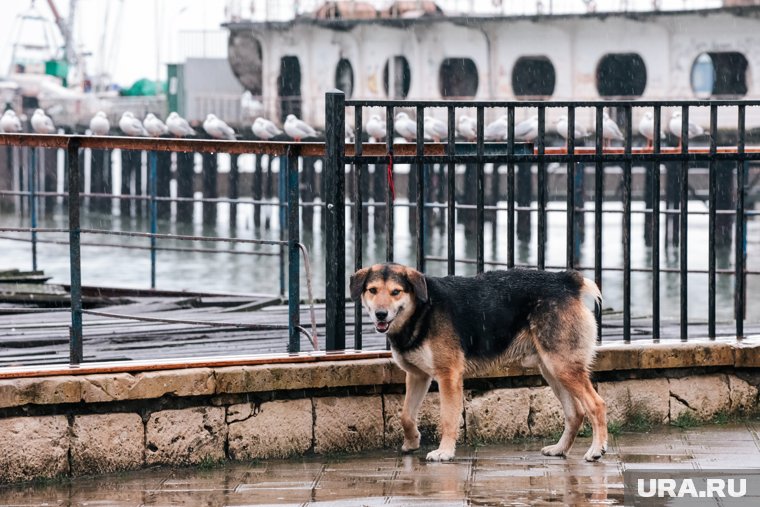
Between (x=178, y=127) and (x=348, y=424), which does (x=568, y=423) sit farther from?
(x=178, y=127)

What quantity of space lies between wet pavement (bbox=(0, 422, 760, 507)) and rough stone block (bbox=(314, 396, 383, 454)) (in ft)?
0.30

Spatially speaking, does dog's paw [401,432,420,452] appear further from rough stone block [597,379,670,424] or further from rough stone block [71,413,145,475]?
rough stone block [71,413,145,475]

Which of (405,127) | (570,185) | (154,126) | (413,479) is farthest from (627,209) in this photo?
(154,126)

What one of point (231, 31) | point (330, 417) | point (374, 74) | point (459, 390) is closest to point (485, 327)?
point (459, 390)

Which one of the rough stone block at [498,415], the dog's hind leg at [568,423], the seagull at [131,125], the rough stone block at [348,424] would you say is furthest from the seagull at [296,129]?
the dog's hind leg at [568,423]

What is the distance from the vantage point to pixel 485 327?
7.05 m

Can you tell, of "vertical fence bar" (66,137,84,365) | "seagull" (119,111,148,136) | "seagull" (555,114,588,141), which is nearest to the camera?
"vertical fence bar" (66,137,84,365)

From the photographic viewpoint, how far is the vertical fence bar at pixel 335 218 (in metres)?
7.45

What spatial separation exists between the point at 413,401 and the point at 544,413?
91 cm

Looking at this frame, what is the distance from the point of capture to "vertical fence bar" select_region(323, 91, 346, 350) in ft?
24.4

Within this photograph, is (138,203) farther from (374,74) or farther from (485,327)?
(485,327)

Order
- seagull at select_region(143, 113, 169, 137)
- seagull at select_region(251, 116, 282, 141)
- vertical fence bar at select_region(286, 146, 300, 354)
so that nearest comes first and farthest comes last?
vertical fence bar at select_region(286, 146, 300, 354), seagull at select_region(143, 113, 169, 137), seagull at select_region(251, 116, 282, 141)

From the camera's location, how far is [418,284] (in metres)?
6.88

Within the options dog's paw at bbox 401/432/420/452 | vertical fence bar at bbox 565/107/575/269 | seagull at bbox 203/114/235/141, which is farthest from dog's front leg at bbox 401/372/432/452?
seagull at bbox 203/114/235/141
